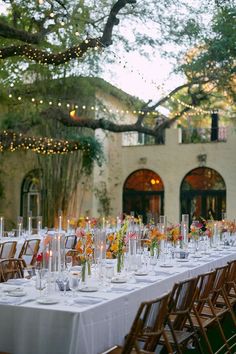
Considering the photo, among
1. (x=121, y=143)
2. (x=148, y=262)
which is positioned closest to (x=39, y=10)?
(x=148, y=262)

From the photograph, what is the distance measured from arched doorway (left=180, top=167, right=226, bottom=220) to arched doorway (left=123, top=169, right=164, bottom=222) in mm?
859

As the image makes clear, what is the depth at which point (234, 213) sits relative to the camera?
18.0 m

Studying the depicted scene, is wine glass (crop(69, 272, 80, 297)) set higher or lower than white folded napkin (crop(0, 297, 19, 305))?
higher

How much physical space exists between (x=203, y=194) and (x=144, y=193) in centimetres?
206

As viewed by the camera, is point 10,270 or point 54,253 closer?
point 54,253

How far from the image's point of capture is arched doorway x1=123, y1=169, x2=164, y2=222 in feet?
63.6

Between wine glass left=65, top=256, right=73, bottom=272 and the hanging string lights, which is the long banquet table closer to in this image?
wine glass left=65, top=256, right=73, bottom=272

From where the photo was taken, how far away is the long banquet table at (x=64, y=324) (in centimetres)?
399

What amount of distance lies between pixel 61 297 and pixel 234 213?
1401 cm

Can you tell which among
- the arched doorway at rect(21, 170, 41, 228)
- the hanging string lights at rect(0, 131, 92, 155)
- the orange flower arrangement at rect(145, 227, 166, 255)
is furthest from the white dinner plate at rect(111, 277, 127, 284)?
the arched doorway at rect(21, 170, 41, 228)

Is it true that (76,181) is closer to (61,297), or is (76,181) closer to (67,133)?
(67,133)

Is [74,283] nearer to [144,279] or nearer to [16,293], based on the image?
[16,293]

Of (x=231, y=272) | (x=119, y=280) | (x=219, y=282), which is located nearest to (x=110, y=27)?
(x=231, y=272)

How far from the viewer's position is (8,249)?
31.5 feet
